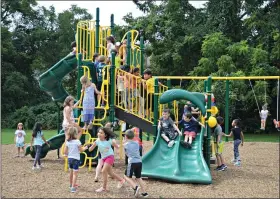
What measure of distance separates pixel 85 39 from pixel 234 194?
6.79m

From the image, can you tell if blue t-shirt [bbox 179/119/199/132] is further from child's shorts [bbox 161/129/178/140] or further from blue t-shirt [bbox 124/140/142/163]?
blue t-shirt [bbox 124/140/142/163]

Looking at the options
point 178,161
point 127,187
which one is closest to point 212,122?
point 178,161

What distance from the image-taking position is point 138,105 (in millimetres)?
11883

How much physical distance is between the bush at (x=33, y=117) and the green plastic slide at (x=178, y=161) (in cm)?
2324

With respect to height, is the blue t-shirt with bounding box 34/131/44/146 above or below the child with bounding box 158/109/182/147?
below

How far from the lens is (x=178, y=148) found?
10.1 meters

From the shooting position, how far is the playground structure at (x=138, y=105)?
31.5ft

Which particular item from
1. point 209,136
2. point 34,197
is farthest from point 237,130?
point 34,197

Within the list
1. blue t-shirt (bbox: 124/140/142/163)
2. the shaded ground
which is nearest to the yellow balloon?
the shaded ground

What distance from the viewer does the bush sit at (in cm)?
3272

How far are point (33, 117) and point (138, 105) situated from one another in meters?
23.3

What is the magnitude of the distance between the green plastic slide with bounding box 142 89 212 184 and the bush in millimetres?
23239

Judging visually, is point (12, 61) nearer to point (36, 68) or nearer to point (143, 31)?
point (36, 68)

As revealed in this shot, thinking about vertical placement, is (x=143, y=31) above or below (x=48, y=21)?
below
